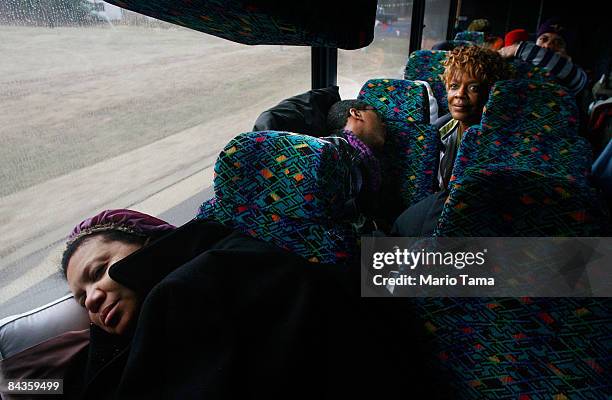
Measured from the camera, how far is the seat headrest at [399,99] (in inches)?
73.8

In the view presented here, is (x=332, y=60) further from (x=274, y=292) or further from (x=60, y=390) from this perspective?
(x=60, y=390)

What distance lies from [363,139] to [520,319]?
111 centimetres

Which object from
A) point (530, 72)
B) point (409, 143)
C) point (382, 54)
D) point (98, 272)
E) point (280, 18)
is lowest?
point (98, 272)

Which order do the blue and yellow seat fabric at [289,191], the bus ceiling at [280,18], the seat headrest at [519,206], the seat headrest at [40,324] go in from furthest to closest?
the seat headrest at [40,324]
the blue and yellow seat fabric at [289,191]
the seat headrest at [519,206]
the bus ceiling at [280,18]

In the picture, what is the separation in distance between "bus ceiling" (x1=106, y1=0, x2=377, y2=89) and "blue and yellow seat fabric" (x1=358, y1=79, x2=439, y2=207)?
1.42m

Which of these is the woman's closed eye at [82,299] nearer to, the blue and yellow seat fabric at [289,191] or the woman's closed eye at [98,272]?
the woman's closed eye at [98,272]

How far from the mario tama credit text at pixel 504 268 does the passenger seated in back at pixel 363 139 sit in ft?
2.37

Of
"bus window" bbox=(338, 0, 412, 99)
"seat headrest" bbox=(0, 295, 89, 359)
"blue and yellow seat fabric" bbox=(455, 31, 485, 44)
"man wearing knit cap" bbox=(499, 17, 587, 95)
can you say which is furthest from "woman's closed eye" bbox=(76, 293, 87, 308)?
"blue and yellow seat fabric" bbox=(455, 31, 485, 44)

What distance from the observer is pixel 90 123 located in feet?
4.39

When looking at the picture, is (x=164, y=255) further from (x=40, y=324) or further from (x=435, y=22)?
(x=435, y=22)

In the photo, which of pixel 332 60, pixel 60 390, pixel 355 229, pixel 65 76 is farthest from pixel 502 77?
pixel 60 390

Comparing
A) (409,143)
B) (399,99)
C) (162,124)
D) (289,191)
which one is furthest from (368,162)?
(162,124)

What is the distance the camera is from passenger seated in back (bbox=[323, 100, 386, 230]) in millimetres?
1662

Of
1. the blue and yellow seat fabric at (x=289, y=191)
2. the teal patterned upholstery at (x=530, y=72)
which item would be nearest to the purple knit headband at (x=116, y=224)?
the blue and yellow seat fabric at (x=289, y=191)
